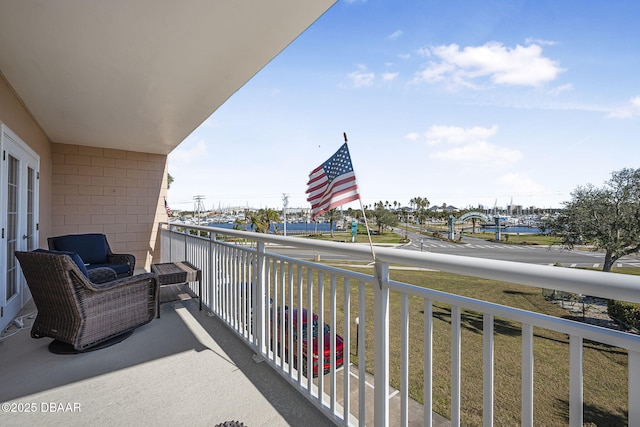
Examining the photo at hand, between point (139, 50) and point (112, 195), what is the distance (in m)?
4.80

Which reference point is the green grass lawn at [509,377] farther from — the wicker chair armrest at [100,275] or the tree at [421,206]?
the tree at [421,206]

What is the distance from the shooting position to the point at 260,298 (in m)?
2.30

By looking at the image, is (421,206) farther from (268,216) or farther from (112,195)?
(112,195)

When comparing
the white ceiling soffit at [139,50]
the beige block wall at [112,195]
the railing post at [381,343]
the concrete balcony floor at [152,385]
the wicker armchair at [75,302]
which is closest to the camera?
the railing post at [381,343]

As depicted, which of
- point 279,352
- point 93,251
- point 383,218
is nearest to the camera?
point 279,352

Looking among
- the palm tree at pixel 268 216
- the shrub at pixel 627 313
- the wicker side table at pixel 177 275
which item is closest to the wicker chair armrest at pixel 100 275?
the wicker side table at pixel 177 275

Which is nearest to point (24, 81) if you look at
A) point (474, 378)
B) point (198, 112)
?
point (198, 112)

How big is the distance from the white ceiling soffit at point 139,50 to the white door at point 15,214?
704 millimetres

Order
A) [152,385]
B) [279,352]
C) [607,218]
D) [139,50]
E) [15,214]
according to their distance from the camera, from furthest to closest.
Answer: [607,218] < [15,214] < [139,50] < [279,352] < [152,385]

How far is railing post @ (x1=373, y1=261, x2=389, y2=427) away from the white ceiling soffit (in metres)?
1.85

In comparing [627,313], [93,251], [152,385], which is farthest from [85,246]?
[627,313]

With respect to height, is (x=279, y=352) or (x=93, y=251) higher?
(x=93, y=251)

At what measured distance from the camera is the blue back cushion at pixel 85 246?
4.40m

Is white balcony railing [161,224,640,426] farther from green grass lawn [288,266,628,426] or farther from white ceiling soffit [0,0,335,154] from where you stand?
green grass lawn [288,266,628,426]
